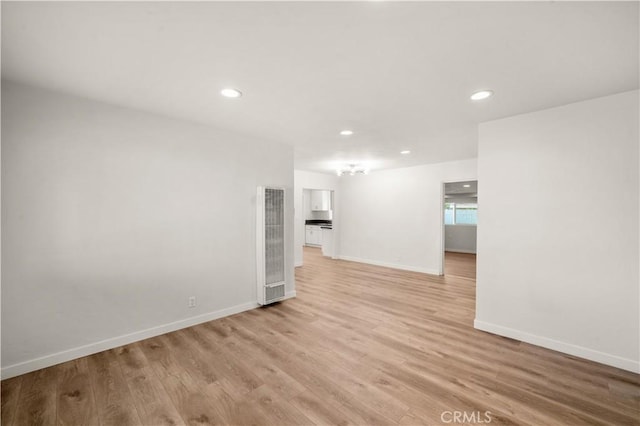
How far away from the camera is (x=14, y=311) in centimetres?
226

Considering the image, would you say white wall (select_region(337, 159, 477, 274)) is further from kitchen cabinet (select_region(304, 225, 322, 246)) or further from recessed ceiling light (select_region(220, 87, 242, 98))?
recessed ceiling light (select_region(220, 87, 242, 98))

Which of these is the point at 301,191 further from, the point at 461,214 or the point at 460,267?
the point at 461,214

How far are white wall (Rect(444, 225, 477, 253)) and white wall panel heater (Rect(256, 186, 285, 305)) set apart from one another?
7766 millimetres

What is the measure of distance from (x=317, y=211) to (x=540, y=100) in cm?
932

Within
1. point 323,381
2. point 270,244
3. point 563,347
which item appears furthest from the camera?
point 270,244

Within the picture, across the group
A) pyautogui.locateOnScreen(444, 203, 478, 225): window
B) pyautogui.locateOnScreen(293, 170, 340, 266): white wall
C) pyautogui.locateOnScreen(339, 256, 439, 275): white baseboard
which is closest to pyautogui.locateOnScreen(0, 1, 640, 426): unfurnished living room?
pyautogui.locateOnScreen(339, 256, 439, 275): white baseboard

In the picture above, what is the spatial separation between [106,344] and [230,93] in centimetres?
279

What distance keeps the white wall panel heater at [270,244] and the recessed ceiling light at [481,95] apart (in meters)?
2.68

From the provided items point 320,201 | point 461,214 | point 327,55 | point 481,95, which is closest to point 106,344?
point 327,55

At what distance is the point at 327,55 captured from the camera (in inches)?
73.1

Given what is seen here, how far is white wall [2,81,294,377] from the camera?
229 centimetres

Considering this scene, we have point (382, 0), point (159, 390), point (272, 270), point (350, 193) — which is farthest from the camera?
point (350, 193)

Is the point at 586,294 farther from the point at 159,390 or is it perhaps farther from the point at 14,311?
the point at 14,311

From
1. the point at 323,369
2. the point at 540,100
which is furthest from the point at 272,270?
the point at 540,100
